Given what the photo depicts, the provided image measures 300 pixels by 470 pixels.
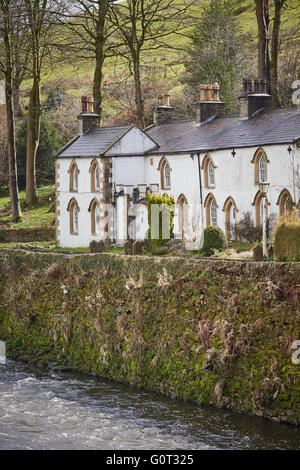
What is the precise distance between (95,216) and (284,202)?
42.1ft

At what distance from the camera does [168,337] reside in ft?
87.9

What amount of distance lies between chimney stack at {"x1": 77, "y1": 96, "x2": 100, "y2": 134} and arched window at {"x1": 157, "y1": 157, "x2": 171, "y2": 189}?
6.52 metres

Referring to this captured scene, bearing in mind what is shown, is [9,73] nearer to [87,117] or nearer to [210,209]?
[87,117]

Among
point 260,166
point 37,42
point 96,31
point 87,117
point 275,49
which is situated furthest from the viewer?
point 37,42

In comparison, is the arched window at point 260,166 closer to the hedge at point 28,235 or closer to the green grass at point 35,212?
the hedge at point 28,235

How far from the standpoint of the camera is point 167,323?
2717 cm

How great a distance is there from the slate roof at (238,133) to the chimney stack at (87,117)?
5119 mm

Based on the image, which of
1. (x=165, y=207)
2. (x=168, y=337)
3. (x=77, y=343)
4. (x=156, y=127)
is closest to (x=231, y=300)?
(x=168, y=337)

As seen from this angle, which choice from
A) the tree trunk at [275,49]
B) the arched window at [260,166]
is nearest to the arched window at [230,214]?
the arched window at [260,166]

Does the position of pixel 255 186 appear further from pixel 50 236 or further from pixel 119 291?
pixel 50 236

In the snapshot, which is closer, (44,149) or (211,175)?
(211,175)

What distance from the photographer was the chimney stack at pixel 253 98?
4366 cm

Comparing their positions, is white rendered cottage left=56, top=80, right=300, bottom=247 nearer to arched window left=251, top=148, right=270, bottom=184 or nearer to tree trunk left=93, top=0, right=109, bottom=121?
arched window left=251, top=148, right=270, bottom=184

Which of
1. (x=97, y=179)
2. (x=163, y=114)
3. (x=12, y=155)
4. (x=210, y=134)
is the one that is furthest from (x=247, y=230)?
(x=12, y=155)
